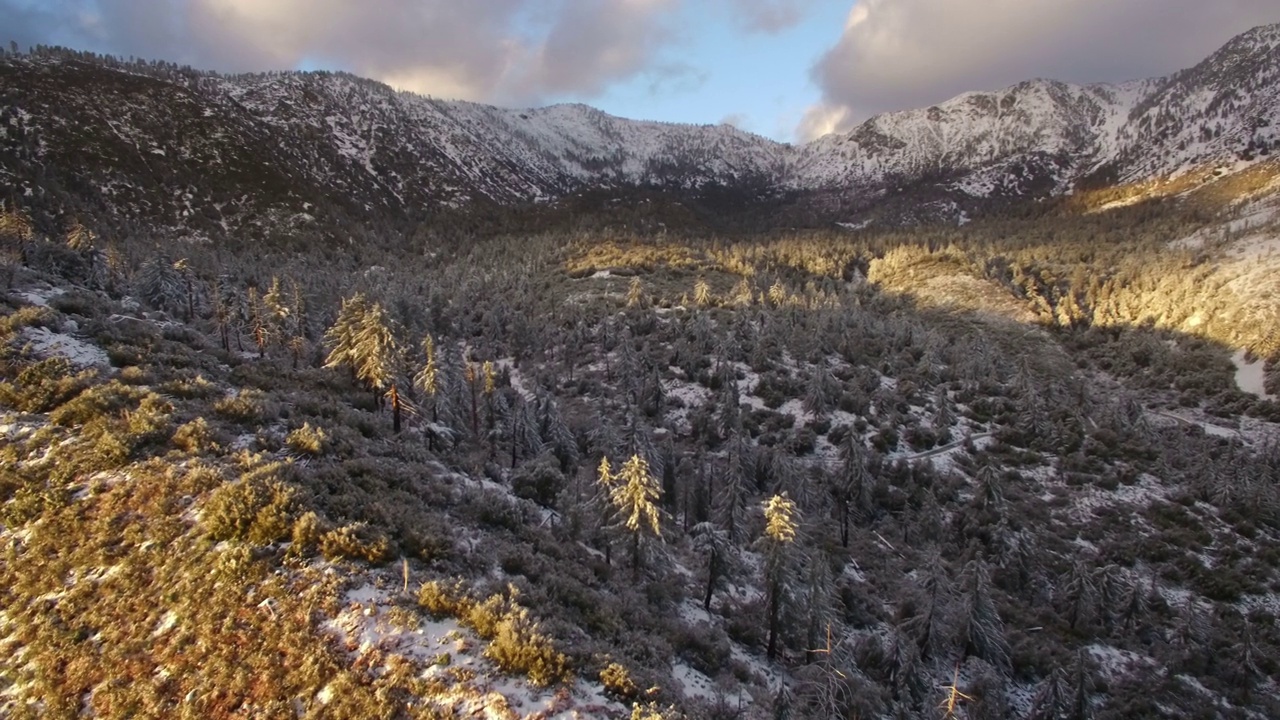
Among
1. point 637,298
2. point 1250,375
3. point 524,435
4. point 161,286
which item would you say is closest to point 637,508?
point 524,435

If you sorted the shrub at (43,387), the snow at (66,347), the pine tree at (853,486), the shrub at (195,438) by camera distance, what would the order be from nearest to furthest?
the shrub at (195,438)
the shrub at (43,387)
the snow at (66,347)
the pine tree at (853,486)

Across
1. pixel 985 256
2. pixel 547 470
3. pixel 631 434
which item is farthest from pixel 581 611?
pixel 985 256

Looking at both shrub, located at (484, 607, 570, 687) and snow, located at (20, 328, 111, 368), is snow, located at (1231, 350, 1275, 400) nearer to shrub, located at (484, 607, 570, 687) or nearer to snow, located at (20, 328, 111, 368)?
shrub, located at (484, 607, 570, 687)

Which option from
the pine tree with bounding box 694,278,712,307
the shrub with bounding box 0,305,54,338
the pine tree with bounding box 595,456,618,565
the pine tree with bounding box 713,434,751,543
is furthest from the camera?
the pine tree with bounding box 694,278,712,307

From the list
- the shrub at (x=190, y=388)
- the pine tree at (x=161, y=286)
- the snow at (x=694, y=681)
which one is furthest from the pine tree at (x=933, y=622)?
the pine tree at (x=161, y=286)

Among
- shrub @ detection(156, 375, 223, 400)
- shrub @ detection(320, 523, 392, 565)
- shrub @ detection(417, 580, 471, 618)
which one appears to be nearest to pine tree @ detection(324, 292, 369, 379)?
shrub @ detection(156, 375, 223, 400)

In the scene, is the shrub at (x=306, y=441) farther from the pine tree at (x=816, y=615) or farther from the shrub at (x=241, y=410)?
the pine tree at (x=816, y=615)
